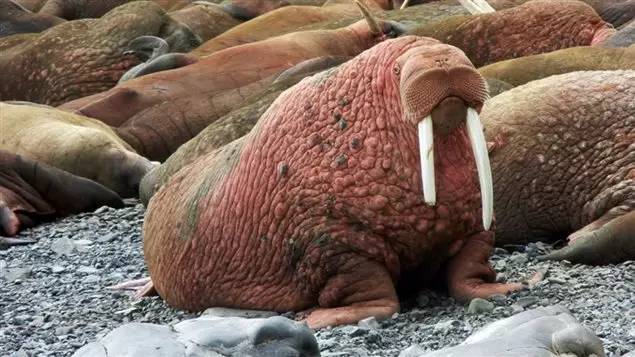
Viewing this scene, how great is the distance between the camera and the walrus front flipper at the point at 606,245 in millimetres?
5906

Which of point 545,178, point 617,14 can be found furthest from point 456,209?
point 617,14

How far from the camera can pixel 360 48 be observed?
1285cm

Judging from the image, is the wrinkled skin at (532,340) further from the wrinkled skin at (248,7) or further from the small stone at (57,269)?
the wrinkled skin at (248,7)

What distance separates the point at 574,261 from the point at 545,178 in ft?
2.71

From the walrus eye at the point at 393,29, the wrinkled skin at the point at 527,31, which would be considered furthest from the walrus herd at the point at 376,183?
the walrus eye at the point at 393,29

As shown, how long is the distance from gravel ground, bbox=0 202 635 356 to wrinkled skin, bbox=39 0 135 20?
434 inches

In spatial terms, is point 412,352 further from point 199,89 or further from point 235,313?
point 199,89

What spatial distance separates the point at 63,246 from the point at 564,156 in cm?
294

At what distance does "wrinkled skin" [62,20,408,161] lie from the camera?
1112 cm

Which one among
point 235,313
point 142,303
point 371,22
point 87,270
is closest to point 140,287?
point 142,303

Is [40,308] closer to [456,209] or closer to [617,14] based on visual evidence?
[456,209]

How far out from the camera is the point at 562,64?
27.5 feet

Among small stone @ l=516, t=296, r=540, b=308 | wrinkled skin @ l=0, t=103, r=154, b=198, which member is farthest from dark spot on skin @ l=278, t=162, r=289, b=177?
wrinkled skin @ l=0, t=103, r=154, b=198

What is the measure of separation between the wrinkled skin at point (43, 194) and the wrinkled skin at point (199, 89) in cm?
120
